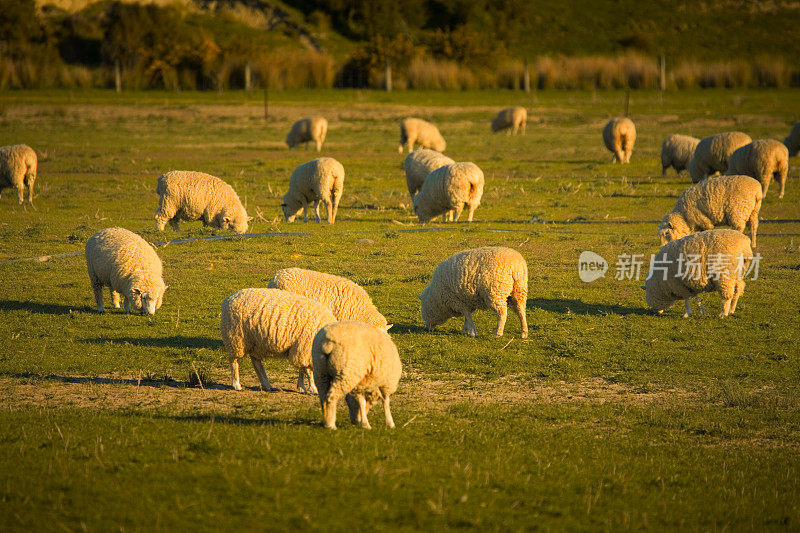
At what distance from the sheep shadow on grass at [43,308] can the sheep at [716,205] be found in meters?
10.2

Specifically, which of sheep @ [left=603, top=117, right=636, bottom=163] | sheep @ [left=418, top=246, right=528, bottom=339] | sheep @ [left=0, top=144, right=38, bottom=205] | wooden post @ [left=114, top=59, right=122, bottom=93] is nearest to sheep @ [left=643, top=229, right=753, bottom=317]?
sheep @ [left=418, top=246, right=528, bottom=339]

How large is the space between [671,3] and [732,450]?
98655mm

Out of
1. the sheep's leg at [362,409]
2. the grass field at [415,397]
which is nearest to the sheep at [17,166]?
the grass field at [415,397]

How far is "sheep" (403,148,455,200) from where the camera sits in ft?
73.6

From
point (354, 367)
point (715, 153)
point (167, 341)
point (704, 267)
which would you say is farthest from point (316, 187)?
point (354, 367)

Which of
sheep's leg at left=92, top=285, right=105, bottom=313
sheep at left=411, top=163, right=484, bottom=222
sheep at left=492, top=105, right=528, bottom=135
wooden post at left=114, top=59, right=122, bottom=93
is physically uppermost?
wooden post at left=114, top=59, right=122, bottom=93

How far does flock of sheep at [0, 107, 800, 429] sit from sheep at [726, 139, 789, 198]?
0.03m

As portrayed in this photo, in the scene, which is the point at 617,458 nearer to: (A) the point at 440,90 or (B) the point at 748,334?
(B) the point at 748,334

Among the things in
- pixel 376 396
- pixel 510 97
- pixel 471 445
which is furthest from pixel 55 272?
pixel 510 97

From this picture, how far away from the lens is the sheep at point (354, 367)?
7598 mm

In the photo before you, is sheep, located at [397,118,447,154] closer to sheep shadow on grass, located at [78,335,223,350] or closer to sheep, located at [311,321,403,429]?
sheep shadow on grass, located at [78,335,223,350]

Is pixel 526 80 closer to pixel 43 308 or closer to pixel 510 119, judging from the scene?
pixel 510 119

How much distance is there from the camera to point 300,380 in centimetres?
966

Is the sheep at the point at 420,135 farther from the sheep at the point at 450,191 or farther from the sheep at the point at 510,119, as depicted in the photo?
the sheep at the point at 450,191
